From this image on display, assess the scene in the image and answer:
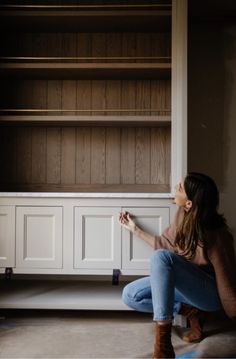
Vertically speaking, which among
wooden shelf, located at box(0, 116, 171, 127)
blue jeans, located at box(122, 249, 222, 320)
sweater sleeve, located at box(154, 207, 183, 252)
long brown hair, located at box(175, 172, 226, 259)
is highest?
wooden shelf, located at box(0, 116, 171, 127)

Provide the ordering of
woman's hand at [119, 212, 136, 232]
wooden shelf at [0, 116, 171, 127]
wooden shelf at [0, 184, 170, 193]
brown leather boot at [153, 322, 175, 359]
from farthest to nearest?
wooden shelf at [0, 184, 170, 193], wooden shelf at [0, 116, 171, 127], woman's hand at [119, 212, 136, 232], brown leather boot at [153, 322, 175, 359]

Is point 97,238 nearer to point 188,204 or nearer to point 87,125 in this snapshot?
point 188,204

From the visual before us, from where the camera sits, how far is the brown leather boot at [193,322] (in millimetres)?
1992

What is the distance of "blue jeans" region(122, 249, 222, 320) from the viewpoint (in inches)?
66.5

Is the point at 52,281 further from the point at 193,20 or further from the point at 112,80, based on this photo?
the point at 193,20

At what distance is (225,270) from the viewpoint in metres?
1.73

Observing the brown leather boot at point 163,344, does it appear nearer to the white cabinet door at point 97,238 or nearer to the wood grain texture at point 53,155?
the white cabinet door at point 97,238

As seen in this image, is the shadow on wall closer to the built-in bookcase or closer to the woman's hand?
the built-in bookcase

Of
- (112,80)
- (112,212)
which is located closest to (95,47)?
(112,80)

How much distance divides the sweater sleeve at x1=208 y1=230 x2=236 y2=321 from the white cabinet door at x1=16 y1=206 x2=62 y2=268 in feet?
3.15

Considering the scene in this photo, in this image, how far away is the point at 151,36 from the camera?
9.32 feet

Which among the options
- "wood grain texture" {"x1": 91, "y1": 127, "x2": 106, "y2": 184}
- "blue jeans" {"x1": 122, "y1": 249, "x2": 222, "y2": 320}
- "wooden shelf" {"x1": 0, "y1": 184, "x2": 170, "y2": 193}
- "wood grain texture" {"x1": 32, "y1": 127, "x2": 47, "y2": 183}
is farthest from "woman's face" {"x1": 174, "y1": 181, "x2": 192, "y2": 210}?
"wood grain texture" {"x1": 32, "y1": 127, "x2": 47, "y2": 183}

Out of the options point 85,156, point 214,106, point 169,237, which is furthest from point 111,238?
point 214,106

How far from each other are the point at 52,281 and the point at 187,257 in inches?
50.3
